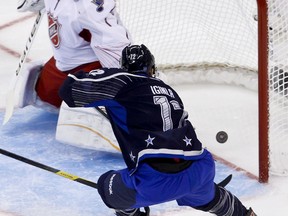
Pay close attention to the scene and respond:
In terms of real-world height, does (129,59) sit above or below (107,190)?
above

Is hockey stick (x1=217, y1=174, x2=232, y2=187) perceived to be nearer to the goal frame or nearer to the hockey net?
the goal frame

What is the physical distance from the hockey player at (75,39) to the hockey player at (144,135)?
71 centimetres

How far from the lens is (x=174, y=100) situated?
2.78 meters

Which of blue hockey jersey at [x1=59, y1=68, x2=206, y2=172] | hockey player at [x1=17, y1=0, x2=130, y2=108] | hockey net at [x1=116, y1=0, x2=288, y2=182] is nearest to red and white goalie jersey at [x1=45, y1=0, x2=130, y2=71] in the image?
hockey player at [x1=17, y1=0, x2=130, y2=108]

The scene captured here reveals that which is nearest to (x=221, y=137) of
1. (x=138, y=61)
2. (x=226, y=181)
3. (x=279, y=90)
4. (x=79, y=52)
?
(x=279, y=90)

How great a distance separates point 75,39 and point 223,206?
109cm

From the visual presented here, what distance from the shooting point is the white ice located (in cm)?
328

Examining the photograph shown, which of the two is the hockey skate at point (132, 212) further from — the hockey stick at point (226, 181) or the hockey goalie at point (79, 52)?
the hockey goalie at point (79, 52)

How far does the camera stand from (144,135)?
2727mm

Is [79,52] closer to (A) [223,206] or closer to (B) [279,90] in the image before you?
(B) [279,90]

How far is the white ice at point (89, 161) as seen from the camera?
10.7ft

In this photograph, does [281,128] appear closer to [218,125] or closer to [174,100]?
[218,125]

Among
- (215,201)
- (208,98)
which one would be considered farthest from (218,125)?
(215,201)

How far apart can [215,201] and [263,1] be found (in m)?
0.76
